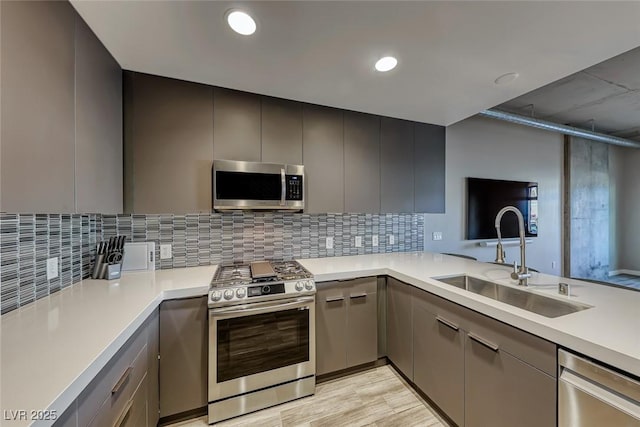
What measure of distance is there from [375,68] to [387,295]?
1.80 metres

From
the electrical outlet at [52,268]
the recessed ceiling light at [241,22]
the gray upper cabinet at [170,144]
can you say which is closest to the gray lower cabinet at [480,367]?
the gray upper cabinet at [170,144]

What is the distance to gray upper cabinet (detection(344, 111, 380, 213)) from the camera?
8.08ft

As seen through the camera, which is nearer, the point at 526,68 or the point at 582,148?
the point at 526,68

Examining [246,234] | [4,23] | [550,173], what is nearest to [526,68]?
[246,234]

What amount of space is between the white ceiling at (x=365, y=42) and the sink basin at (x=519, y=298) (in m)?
1.49

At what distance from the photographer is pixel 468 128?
137 inches

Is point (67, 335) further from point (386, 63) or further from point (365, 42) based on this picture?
point (386, 63)

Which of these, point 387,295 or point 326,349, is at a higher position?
point 387,295

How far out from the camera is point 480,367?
1354 millimetres

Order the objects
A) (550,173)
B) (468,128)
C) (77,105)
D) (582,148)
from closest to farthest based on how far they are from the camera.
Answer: (77,105) → (468,128) → (550,173) → (582,148)

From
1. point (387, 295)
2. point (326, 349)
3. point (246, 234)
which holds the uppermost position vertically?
point (246, 234)

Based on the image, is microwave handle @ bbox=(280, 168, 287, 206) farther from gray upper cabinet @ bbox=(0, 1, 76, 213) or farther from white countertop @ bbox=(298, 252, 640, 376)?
gray upper cabinet @ bbox=(0, 1, 76, 213)

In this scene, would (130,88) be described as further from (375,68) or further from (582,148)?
(582,148)

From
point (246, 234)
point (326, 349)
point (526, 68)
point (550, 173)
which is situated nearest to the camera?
point (526, 68)
